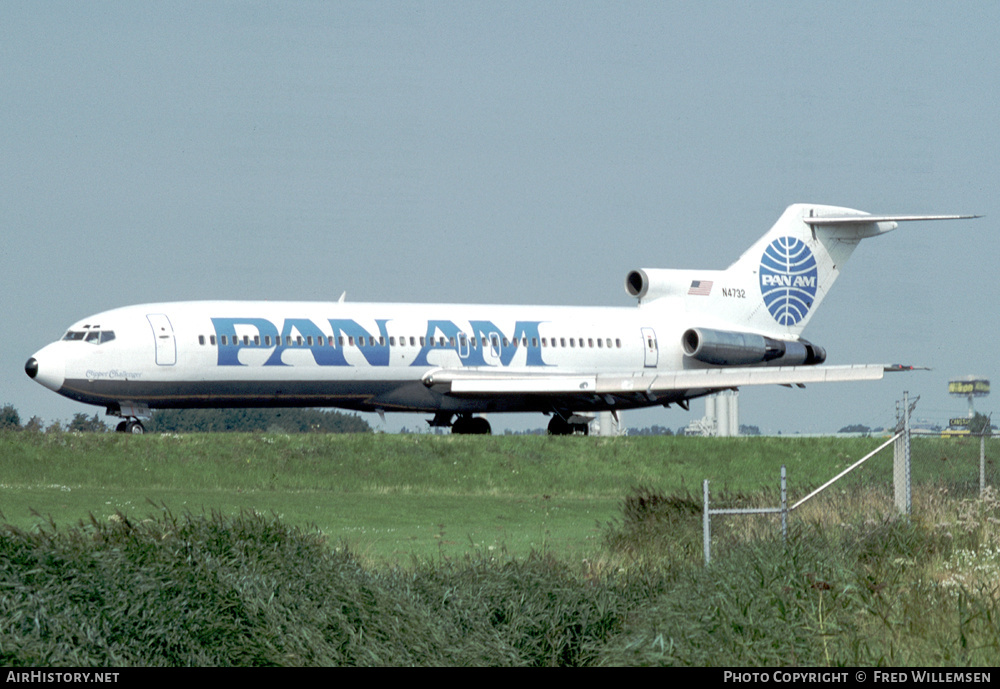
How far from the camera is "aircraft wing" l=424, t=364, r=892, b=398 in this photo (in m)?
38.2

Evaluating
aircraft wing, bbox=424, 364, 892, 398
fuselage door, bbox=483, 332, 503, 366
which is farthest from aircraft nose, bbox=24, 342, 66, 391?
fuselage door, bbox=483, 332, 503, 366

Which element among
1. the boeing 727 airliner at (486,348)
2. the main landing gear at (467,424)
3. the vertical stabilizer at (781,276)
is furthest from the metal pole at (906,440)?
the vertical stabilizer at (781,276)

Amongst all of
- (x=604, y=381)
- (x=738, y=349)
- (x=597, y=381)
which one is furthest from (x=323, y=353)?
(x=738, y=349)

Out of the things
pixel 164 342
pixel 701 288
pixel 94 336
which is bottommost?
pixel 164 342

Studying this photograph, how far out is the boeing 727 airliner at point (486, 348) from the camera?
35.7m

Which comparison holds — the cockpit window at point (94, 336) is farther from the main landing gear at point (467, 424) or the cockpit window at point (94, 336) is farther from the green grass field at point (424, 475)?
the main landing gear at point (467, 424)

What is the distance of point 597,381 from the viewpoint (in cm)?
4138

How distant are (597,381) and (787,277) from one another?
12060 mm

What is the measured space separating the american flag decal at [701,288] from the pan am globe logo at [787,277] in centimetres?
266

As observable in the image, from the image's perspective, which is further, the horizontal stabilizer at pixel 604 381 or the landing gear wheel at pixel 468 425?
the landing gear wheel at pixel 468 425

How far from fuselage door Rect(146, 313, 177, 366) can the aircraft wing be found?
797 cm

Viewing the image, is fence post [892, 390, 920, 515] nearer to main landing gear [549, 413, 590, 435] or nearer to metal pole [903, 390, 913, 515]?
metal pole [903, 390, 913, 515]

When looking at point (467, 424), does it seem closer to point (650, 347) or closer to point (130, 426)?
point (650, 347)

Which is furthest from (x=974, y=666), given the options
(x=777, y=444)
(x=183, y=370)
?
(x=183, y=370)
